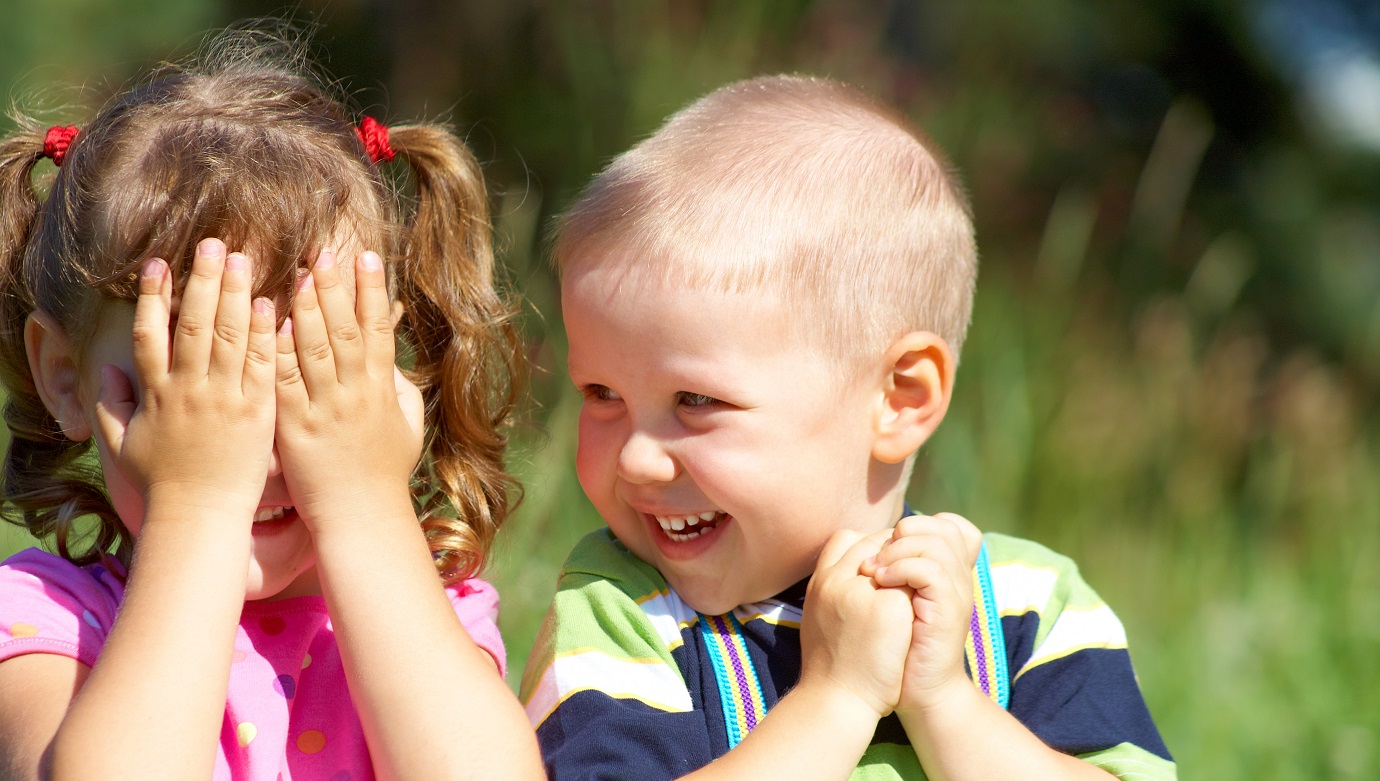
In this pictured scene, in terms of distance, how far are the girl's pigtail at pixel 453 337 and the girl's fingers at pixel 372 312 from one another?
0.32 meters

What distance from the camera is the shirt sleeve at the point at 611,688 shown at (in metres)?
1.77

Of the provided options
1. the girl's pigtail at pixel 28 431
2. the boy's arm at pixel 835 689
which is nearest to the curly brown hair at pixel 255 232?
the girl's pigtail at pixel 28 431

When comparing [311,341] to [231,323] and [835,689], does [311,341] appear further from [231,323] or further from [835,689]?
[835,689]

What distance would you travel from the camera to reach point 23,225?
1984mm

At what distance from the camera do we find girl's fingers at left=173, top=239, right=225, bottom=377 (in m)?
1.66

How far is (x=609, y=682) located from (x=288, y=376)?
0.60 meters

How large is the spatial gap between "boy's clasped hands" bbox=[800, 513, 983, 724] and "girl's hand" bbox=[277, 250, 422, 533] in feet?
2.02

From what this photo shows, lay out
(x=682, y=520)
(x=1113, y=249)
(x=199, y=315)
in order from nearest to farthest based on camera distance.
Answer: (x=199, y=315), (x=682, y=520), (x=1113, y=249)

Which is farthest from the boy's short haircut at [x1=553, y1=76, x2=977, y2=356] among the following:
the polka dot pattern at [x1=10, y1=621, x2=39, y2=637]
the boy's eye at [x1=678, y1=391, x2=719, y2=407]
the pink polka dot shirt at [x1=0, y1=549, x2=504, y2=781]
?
the polka dot pattern at [x1=10, y1=621, x2=39, y2=637]

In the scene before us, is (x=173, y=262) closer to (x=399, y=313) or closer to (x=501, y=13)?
(x=399, y=313)

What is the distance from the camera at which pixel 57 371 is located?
6.14 ft

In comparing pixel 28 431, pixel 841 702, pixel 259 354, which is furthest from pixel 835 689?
pixel 28 431

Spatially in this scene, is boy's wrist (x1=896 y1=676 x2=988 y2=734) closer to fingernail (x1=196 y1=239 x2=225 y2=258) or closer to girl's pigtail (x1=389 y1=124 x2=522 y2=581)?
girl's pigtail (x1=389 y1=124 x2=522 y2=581)

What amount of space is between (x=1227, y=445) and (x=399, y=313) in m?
4.00
